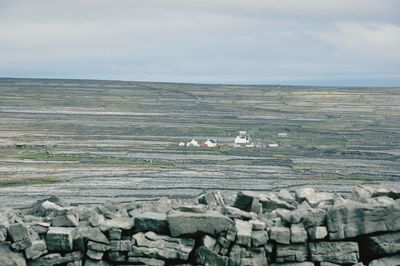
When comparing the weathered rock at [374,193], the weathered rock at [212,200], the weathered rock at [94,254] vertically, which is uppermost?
the weathered rock at [374,193]

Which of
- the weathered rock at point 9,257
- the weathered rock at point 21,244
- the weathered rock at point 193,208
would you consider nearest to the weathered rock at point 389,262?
the weathered rock at point 193,208

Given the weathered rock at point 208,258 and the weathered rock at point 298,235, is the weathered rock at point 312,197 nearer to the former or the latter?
the weathered rock at point 298,235

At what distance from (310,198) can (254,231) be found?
97.4 inches

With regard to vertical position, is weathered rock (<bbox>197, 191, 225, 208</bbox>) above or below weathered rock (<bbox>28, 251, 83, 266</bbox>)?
above

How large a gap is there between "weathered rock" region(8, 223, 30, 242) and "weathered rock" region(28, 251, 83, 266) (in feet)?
1.80

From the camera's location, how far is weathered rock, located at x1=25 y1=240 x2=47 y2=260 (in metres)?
16.5

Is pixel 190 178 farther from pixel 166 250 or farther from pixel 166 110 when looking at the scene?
pixel 166 110

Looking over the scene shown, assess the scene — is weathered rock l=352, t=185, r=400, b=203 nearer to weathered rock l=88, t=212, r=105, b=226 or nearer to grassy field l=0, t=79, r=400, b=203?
weathered rock l=88, t=212, r=105, b=226

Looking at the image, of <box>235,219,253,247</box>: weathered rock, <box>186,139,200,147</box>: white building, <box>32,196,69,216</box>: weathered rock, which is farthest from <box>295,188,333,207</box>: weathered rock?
<box>186,139,200,147</box>: white building

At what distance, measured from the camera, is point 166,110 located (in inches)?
4616

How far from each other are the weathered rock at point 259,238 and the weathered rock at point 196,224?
558 millimetres

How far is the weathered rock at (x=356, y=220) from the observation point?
16.8 metres

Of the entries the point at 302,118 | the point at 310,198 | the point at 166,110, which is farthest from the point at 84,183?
the point at 166,110

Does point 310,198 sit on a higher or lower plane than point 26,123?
higher
